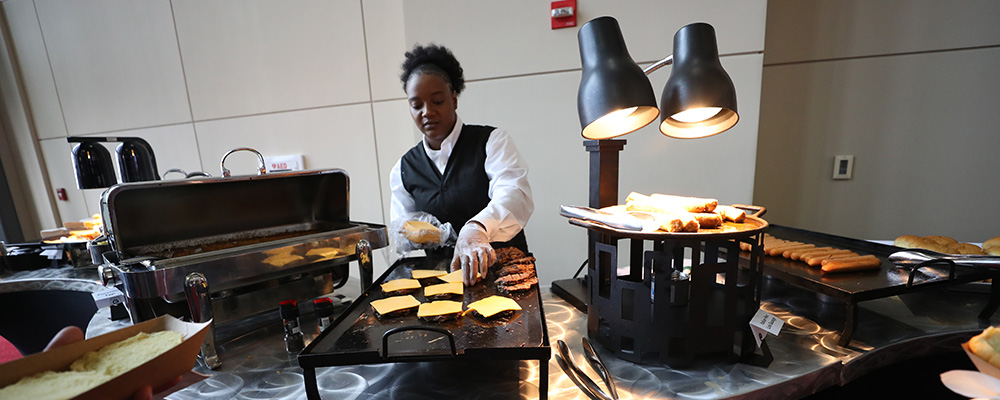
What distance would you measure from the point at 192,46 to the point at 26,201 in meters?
3.80

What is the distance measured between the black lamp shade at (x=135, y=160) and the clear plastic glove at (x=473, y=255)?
1.88 m

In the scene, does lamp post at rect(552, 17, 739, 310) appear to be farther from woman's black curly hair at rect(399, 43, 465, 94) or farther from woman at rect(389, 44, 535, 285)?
woman's black curly hair at rect(399, 43, 465, 94)

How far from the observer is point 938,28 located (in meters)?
2.19

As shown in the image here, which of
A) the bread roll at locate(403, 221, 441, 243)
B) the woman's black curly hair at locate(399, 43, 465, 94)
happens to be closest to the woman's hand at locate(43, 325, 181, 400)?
the bread roll at locate(403, 221, 441, 243)

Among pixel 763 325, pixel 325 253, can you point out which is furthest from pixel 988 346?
pixel 325 253

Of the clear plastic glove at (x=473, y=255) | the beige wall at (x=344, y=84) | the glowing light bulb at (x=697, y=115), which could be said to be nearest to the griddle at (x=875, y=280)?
the glowing light bulb at (x=697, y=115)

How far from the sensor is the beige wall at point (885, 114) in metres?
2.20

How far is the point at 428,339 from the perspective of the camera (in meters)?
0.85

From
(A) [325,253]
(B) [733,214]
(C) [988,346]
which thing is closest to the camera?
(C) [988,346]

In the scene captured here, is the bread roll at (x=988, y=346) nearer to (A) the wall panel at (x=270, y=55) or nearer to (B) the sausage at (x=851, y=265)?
(B) the sausage at (x=851, y=265)

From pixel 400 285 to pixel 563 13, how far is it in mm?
2149

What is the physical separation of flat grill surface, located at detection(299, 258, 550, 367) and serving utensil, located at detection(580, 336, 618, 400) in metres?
0.17

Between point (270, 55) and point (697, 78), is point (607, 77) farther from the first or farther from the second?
point (270, 55)

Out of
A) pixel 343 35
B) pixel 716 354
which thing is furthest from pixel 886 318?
pixel 343 35
